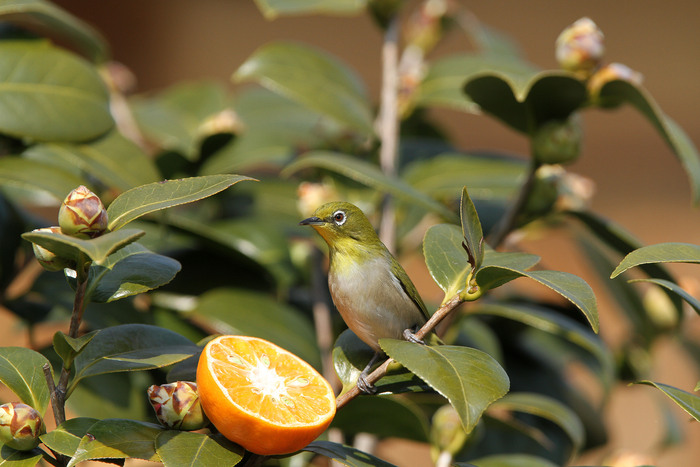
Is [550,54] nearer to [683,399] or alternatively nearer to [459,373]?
[683,399]

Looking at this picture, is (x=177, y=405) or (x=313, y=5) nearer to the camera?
(x=177, y=405)

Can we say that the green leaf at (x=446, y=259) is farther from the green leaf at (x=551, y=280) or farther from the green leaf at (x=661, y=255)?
the green leaf at (x=661, y=255)

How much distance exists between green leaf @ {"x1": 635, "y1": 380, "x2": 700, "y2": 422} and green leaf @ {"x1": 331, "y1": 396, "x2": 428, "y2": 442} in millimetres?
466

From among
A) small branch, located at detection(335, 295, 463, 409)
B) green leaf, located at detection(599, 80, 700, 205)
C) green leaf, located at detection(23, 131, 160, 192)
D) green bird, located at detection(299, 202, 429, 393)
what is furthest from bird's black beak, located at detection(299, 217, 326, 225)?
green leaf, located at detection(599, 80, 700, 205)

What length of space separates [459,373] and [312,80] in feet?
3.32

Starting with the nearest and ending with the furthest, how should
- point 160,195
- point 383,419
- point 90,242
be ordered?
point 90,242 < point 160,195 < point 383,419

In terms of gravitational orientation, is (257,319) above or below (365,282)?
below

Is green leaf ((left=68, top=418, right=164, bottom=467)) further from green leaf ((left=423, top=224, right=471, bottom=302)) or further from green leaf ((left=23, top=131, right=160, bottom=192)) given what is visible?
green leaf ((left=23, top=131, right=160, bottom=192))

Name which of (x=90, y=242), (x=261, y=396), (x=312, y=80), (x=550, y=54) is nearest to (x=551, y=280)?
(x=261, y=396)

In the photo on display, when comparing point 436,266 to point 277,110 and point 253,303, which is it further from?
point 277,110

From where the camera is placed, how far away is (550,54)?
4043mm

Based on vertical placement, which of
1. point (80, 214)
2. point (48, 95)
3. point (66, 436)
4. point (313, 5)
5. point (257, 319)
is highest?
point (313, 5)

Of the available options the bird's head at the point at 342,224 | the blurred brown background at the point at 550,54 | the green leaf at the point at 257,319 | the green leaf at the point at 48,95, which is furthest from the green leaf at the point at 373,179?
the blurred brown background at the point at 550,54

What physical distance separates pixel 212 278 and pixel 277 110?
2.49ft
